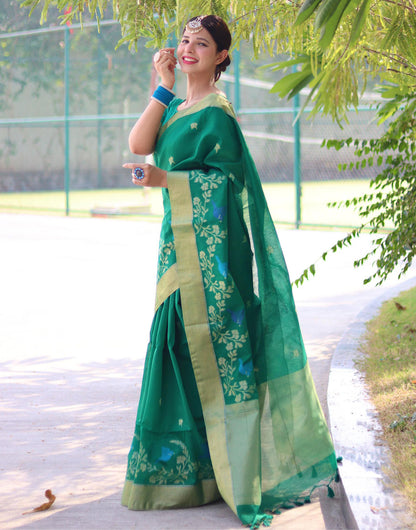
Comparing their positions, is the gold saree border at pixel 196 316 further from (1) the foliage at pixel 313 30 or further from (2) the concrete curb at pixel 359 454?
(1) the foliage at pixel 313 30

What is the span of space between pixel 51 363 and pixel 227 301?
2.69 meters

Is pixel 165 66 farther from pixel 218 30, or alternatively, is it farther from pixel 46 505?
pixel 46 505

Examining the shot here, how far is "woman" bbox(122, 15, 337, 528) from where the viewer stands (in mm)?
2975

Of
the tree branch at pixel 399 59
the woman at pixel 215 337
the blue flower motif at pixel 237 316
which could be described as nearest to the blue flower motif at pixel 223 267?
the woman at pixel 215 337

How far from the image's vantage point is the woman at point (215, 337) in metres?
2.97

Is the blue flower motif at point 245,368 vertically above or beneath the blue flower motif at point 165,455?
above

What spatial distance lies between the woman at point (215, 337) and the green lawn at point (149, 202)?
41.0 feet

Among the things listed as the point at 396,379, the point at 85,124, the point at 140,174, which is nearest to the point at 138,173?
the point at 140,174

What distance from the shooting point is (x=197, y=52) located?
304cm

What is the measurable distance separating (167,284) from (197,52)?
863 mm

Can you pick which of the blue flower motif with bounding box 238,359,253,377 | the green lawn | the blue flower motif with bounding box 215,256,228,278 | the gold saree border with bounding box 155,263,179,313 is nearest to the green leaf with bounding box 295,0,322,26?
the blue flower motif with bounding box 215,256,228,278

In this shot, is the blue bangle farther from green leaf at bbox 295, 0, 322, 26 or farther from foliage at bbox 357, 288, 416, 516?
foliage at bbox 357, 288, 416, 516

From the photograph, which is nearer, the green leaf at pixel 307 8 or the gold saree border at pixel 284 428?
the green leaf at pixel 307 8

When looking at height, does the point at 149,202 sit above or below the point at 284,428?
below
